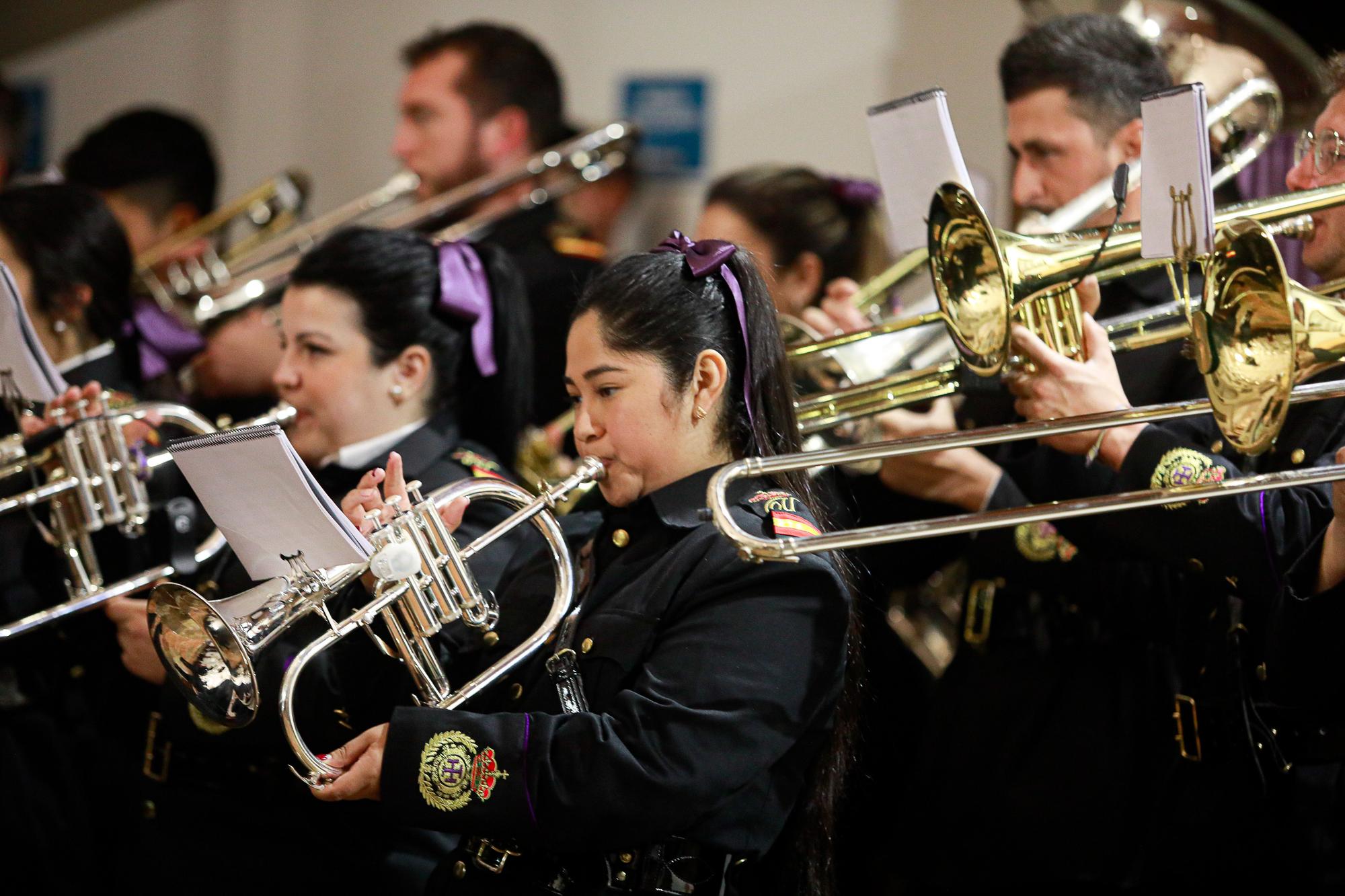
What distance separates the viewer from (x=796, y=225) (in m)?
3.61

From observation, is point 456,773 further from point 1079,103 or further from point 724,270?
point 1079,103

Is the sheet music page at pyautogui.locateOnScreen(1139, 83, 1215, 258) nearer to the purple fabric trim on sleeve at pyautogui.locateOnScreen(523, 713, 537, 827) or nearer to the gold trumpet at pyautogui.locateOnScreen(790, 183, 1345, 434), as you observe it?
the gold trumpet at pyautogui.locateOnScreen(790, 183, 1345, 434)

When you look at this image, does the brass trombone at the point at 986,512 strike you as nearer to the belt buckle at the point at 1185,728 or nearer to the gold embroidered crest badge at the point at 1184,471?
the gold embroidered crest badge at the point at 1184,471

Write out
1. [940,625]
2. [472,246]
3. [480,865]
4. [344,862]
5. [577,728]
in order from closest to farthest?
[577,728] < [480,865] < [344,862] < [472,246] < [940,625]

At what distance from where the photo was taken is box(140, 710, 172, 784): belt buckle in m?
2.71

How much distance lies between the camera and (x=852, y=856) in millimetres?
2822

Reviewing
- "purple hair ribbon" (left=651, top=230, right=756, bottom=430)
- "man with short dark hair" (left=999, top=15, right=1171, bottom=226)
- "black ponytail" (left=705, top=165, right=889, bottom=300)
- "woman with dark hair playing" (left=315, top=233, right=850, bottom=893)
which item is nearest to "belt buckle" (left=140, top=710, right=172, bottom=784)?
"woman with dark hair playing" (left=315, top=233, right=850, bottom=893)

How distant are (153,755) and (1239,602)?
2.01m

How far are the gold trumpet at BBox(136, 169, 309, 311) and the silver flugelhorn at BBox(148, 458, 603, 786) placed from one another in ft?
7.52

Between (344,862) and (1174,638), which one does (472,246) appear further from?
(1174,638)

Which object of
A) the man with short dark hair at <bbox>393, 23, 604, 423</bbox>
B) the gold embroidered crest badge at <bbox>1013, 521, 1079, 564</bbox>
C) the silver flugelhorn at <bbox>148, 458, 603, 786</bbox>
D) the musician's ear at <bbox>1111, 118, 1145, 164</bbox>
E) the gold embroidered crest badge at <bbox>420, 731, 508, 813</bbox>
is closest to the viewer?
the gold embroidered crest badge at <bbox>420, 731, 508, 813</bbox>

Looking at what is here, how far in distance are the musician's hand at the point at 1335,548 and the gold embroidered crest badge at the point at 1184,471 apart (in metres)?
0.18

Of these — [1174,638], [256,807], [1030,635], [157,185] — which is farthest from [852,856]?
[157,185]

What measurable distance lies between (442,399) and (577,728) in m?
1.14
